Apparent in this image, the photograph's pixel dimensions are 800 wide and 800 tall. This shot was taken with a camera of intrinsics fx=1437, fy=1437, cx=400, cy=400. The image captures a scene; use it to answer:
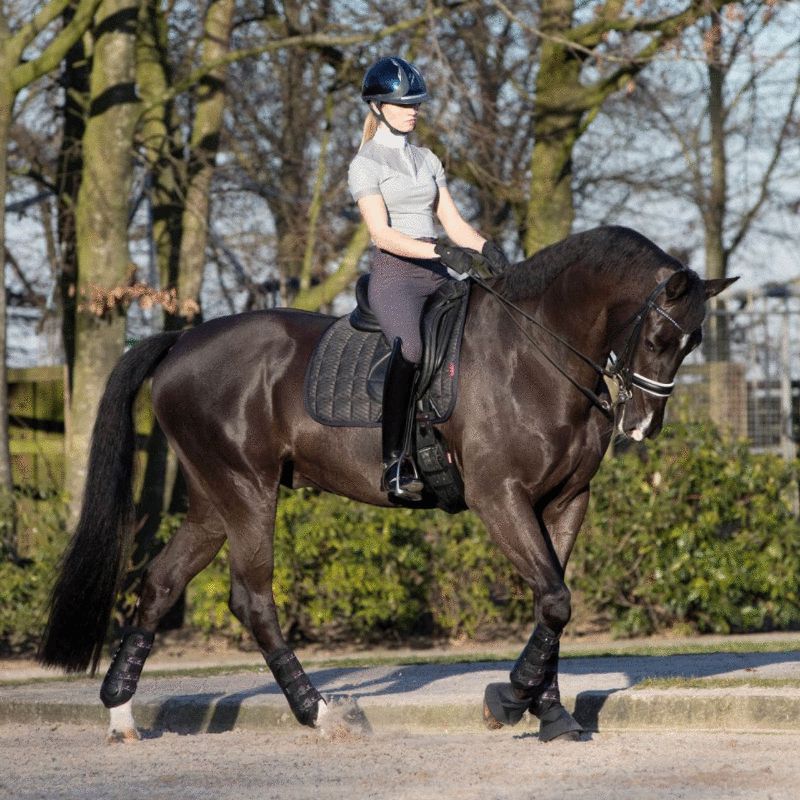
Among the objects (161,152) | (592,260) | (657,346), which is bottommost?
(657,346)

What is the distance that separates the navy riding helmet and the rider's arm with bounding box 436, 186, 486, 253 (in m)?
0.55

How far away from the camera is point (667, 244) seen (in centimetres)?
2930

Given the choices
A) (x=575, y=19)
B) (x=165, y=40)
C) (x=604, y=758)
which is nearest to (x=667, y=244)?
(x=575, y=19)

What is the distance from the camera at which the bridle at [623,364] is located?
6.41 m

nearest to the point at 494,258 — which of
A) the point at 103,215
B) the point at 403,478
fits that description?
the point at 403,478

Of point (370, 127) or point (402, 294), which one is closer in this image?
point (402, 294)

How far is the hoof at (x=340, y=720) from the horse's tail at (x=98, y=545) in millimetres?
1413

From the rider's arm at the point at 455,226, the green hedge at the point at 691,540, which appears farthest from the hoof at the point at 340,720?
the green hedge at the point at 691,540

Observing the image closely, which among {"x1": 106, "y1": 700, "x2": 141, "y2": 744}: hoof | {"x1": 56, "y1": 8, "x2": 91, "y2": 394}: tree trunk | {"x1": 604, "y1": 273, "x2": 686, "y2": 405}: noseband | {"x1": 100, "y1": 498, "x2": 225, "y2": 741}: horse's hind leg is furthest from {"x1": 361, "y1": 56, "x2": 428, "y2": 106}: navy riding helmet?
{"x1": 56, "y1": 8, "x2": 91, "y2": 394}: tree trunk

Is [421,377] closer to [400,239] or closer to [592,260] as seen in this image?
[400,239]

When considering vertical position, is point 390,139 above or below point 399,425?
above

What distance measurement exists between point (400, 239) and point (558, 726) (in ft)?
8.07

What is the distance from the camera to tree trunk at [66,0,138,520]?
1359 cm

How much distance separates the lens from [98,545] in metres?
7.92
